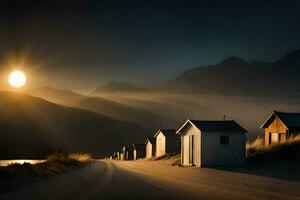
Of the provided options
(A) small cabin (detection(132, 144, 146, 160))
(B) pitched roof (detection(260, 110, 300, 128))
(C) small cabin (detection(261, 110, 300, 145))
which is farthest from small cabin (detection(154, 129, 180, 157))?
(B) pitched roof (detection(260, 110, 300, 128))

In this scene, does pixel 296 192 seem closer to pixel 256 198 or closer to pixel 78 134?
pixel 256 198

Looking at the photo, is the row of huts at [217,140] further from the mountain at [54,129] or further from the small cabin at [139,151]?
the mountain at [54,129]

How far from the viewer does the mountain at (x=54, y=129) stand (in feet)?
446

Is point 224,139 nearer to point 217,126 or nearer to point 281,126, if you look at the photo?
point 217,126

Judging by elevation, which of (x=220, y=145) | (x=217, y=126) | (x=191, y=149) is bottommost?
(x=191, y=149)

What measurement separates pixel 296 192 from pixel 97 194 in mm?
7577

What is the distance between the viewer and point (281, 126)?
51.1m

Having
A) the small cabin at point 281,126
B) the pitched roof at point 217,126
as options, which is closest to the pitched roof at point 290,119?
the small cabin at point 281,126

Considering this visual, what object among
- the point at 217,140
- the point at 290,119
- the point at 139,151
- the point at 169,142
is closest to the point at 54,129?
the point at 139,151

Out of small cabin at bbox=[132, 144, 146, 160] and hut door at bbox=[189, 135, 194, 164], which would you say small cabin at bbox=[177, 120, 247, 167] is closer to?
hut door at bbox=[189, 135, 194, 164]

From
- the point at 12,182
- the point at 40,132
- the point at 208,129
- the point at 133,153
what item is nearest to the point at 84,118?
the point at 40,132

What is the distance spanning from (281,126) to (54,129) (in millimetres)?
126559

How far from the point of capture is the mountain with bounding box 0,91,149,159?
136 m

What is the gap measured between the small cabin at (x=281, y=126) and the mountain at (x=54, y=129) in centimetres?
7954
